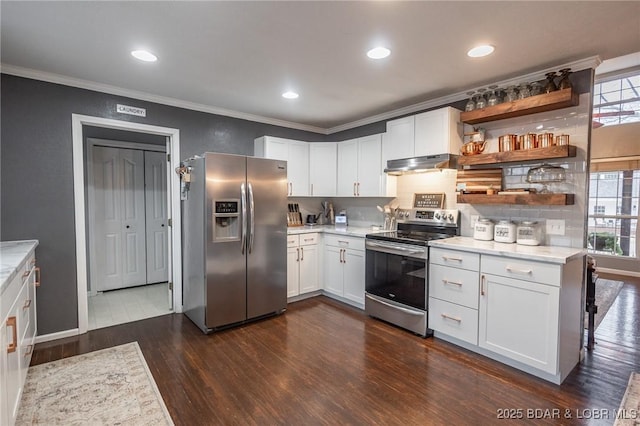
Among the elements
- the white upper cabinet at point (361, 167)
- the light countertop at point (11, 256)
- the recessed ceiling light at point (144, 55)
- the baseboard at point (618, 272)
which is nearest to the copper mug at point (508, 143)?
the white upper cabinet at point (361, 167)

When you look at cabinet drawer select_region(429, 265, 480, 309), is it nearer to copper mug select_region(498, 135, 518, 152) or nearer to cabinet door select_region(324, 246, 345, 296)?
copper mug select_region(498, 135, 518, 152)

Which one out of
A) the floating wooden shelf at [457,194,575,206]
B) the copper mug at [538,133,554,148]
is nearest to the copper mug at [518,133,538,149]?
the copper mug at [538,133,554,148]

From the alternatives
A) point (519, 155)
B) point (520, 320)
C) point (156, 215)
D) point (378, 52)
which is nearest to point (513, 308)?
point (520, 320)

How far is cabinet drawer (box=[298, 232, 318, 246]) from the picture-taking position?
13.4ft

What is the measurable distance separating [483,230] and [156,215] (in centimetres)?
461

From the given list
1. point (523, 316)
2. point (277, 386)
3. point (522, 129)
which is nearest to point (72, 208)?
point (277, 386)

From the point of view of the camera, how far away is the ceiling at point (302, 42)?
6.18ft

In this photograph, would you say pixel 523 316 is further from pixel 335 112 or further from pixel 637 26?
pixel 335 112

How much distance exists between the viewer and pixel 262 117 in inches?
172

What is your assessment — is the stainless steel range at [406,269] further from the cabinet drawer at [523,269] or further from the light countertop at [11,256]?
the light countertop at [11,256]

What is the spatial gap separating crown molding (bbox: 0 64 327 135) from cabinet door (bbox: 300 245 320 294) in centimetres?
186

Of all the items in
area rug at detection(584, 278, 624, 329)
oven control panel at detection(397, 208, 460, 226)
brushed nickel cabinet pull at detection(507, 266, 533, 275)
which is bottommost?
area rug at detection(584, 278, 624, 329)

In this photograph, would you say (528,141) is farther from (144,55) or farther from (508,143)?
(144,55)

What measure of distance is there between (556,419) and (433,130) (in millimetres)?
2567
